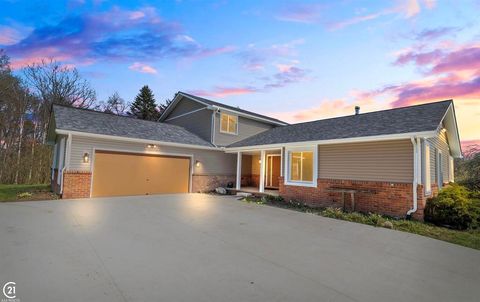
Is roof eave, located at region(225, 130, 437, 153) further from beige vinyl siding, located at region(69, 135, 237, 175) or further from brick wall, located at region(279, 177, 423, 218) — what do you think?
beige vinyl siding, located at region(69, 135, 237, 175)

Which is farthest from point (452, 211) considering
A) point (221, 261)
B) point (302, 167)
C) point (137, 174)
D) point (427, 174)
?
point (137, 174)

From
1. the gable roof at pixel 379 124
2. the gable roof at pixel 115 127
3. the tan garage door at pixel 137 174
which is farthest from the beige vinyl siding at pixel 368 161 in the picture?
the tan garage door at pixel 137 174

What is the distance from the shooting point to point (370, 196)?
9.02m

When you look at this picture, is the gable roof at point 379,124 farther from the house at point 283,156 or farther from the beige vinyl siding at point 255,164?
the beige vinyl siding at point 255,164

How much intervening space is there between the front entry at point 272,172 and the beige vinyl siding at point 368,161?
5275 millimetres

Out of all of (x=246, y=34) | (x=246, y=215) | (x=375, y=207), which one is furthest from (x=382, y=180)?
(x=246, y=34)

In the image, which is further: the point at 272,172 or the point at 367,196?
the point at 272,172

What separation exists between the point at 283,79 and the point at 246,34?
4382 mm

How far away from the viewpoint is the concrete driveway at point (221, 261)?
121 inches

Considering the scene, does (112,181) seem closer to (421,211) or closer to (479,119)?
(421,211)

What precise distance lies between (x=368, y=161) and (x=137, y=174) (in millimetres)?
10446

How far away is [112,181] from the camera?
38.6 ft

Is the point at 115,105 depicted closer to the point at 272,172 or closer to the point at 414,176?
the point at 272,172

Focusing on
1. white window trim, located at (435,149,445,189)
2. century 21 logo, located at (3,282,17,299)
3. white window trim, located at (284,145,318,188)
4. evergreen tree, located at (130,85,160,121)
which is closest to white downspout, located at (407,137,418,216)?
white window trim, located at (435,149,445,189)
